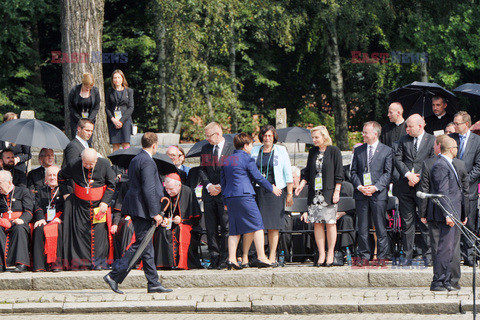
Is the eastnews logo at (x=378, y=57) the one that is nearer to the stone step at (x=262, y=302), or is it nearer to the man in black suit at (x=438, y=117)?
the man in black suit at (x=438, y=117)

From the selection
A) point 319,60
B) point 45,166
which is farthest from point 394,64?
point 45,166

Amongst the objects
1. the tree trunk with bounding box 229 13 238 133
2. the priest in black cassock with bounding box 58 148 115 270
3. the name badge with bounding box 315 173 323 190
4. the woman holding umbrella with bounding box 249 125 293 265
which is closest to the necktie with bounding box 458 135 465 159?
the name badge with bounding box 315 173 323 190

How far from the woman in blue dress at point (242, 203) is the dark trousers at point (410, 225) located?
181 cm

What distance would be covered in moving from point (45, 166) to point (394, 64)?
1841 centimetres

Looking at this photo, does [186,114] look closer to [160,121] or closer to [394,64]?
[160,121]

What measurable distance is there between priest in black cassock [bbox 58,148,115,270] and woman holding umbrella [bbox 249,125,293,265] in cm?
216

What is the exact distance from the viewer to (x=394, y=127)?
43.5 ft

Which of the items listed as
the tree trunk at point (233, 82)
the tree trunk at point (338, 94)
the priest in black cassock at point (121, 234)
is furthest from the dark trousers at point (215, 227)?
the tree trunk at point (338, 94)

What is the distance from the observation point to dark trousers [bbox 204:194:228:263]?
41.8 ft

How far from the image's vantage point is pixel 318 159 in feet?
41.2

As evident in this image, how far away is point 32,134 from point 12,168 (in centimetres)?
110

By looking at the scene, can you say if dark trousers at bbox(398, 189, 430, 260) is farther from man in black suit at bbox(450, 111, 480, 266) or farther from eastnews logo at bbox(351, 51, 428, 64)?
eastnews logo at bbox(351, 51, 428, 64)

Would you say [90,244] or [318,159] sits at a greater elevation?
[318,159]

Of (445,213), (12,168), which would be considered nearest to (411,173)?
(445,213)
